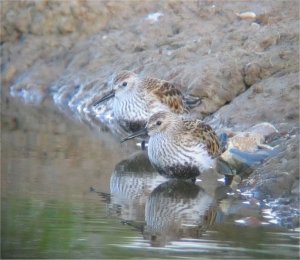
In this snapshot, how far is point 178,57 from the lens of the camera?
54.3 feet

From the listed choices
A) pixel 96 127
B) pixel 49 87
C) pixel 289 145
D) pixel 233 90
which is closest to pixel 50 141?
pixel 96 127

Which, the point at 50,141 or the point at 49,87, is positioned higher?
the point at 49,87

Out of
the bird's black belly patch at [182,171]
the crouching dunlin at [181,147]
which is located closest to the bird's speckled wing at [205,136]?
the crouching dunlin at [181,147]

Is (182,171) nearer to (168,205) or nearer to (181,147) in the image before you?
(181,147)

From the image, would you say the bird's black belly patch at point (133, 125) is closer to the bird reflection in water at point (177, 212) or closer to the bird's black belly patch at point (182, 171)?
the bird reflection in water at point (177, 212)

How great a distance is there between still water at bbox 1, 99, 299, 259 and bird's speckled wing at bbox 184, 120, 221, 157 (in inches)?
13.4

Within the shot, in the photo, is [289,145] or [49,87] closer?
[289,145]

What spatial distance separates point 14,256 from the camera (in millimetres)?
8203

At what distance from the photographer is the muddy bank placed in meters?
13.3

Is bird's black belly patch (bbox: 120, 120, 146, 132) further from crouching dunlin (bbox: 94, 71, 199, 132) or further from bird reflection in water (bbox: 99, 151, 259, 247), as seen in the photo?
bird reflection in water (bbox: 99, 151, 259, 247)

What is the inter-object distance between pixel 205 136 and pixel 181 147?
29cm

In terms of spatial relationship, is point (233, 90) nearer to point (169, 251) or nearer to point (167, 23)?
point (167, 23)

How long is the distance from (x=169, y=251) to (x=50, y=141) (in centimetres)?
605


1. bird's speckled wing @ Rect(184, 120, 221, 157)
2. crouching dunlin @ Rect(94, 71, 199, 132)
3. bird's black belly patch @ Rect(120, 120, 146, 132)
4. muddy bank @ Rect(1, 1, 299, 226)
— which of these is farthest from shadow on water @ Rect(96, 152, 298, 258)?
crouching dunlin @ Rect(94, 71, 199, 132)
